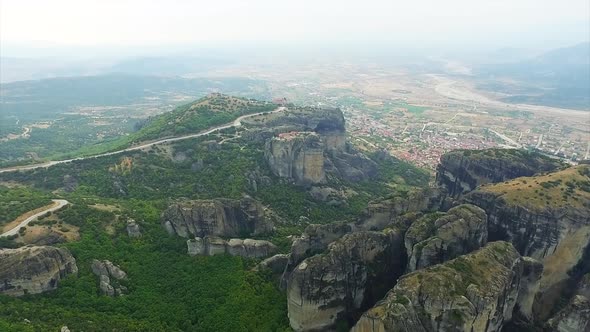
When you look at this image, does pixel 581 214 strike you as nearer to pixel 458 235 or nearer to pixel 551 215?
pixel 551 215

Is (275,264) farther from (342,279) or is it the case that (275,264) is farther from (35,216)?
(35,216)

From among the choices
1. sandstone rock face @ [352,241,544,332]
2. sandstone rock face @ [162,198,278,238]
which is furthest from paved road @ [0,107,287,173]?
sandstone rock face @ [352,241,544,332]

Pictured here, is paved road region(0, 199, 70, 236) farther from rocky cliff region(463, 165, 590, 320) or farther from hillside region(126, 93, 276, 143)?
rocky cliff region(463, 165, 590, 320)

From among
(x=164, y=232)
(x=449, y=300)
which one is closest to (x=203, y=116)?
(x=164, y=232)

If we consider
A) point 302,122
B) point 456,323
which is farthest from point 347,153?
point 456,323

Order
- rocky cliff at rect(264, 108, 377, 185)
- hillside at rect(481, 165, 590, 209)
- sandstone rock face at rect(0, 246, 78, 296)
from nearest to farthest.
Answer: sandstone rock face at rect(0, 246, 78, 296) < hillside at rect(481, 165, 590, 209) < rocky cliff at rect(264, 108, 377, 185)

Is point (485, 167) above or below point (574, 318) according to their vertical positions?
above
